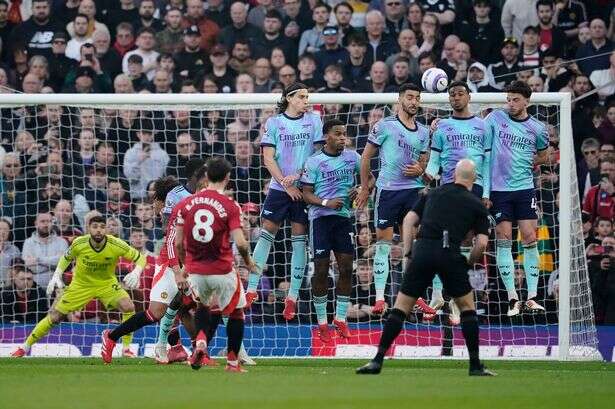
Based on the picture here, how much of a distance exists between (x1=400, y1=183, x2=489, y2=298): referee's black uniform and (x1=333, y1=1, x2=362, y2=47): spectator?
9264 millimetres

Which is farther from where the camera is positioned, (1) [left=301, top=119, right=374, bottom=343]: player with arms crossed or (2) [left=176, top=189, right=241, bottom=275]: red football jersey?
(1) [left=301, top=119, right=374, bottom=343]: player with arms crossed

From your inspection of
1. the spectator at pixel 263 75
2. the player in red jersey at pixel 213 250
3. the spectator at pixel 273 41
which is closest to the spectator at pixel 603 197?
the spectator at pixel 263 75

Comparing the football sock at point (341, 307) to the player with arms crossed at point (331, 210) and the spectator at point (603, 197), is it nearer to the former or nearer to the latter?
the player with arms crossed at point (331, 210)

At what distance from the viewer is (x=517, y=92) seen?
17.9m

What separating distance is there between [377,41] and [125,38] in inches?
167

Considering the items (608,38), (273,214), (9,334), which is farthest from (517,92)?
(9,334)

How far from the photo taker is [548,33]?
23.0 metres

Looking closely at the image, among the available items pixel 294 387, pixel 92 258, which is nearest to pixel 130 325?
pixel 92 258

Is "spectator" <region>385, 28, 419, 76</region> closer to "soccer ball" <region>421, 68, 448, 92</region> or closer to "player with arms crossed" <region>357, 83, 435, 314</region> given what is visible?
"soccer ball" <region>421, 68, 448, 92</region>

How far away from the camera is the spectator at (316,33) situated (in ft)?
76.7

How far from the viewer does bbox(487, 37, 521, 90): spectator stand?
22359mm

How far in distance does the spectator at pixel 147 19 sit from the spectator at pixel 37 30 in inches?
51.2

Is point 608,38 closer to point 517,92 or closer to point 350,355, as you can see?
point 517,92

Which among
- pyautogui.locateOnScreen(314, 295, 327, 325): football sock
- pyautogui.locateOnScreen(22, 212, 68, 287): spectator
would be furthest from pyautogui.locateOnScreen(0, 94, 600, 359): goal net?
pyautogui.locateOnScreen(314, 295, 327, 325): football sock
